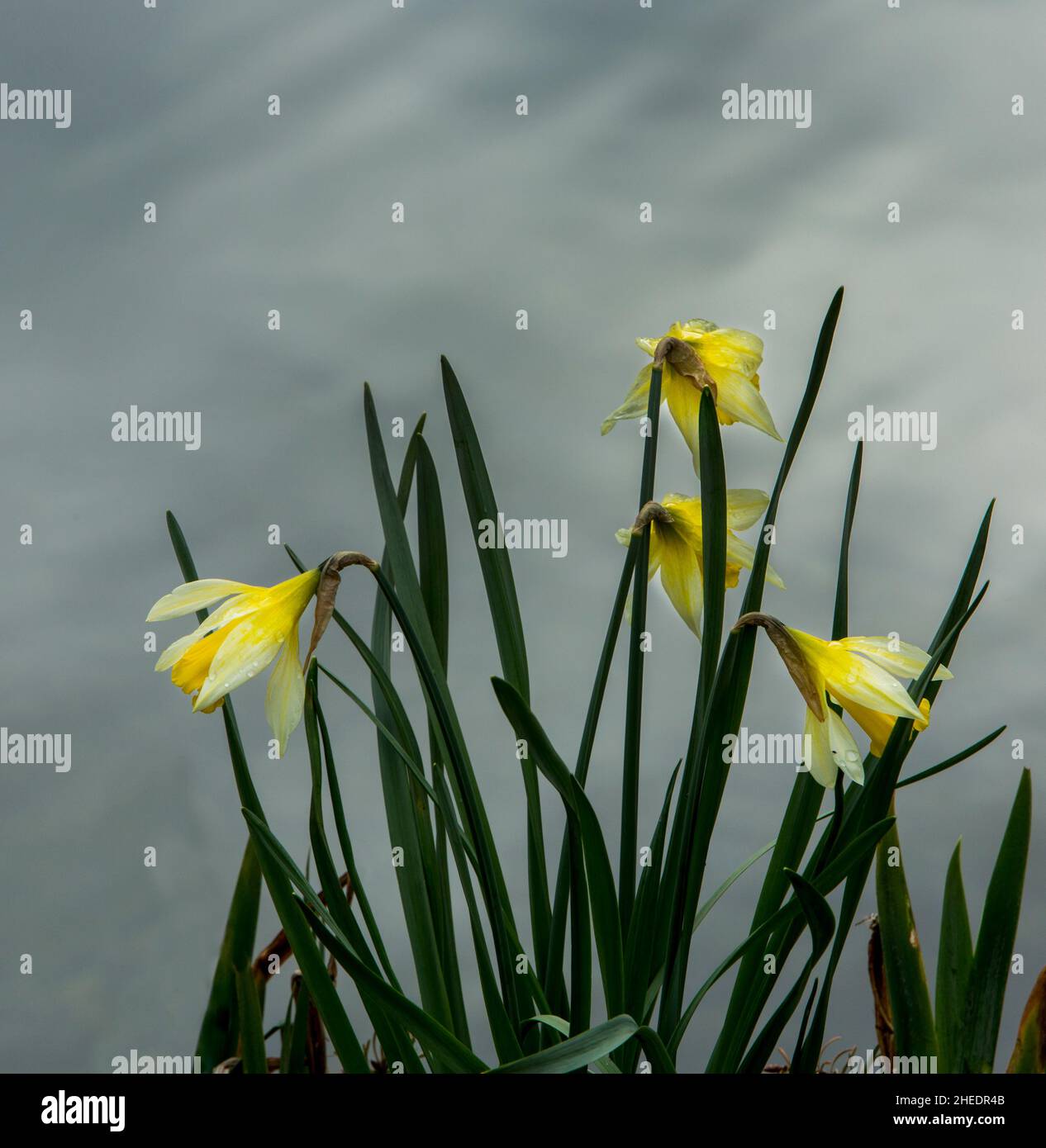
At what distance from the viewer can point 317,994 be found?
→ 616mm

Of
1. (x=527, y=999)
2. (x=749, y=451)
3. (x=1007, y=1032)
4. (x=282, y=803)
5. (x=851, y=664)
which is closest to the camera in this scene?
(x=851, y=664)

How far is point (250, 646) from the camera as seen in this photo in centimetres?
53

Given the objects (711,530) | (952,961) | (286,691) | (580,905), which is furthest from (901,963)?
(286,691)

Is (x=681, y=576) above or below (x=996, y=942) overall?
above

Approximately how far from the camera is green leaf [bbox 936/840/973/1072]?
83cm

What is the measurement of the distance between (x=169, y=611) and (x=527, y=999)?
343mm

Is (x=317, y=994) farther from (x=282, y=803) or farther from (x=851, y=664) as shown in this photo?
(x=282, y=803)

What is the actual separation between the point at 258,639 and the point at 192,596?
0.07 m

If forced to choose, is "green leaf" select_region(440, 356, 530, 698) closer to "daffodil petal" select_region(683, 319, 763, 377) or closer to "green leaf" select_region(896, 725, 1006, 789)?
"daffodil petal" select_region(683, 319, 763, 377)

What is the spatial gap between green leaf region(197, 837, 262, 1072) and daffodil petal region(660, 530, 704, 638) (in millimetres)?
487

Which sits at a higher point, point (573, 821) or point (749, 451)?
point (749, 451)

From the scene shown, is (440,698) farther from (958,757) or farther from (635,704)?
(958,757)

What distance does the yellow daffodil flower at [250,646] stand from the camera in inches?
20.6
